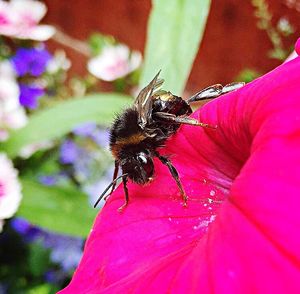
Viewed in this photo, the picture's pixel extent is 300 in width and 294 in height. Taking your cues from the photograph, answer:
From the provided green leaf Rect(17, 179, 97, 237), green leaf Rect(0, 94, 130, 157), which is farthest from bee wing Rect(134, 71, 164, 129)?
green leaf Rect(0, 94, 130, 157)

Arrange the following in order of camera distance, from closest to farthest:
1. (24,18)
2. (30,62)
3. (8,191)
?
(8,191), (24,18), (30,62)

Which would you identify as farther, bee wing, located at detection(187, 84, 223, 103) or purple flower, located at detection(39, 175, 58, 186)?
purple flower, located at detection(39, 175, 58, 186)

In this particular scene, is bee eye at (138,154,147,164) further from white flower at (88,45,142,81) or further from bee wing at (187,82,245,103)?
white flower at (88,45,142,81)

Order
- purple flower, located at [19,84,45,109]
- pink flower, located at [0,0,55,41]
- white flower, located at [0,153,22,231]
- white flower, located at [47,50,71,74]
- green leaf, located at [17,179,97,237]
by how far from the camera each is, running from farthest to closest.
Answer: white flower, located at [47,50,71,74]
purple flower, located at [19,84,45,109]
pink flower, located at [0,0,55,41]
green leaf, located at [17,179,97,237]
white flower, located at [0,153,22,231]

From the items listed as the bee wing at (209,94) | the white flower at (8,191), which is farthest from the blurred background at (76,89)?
the bee wing at (209,94)

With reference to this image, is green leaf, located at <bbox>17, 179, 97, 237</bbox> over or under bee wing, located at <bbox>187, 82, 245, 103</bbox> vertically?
under

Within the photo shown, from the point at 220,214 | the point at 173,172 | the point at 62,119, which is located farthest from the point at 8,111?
the point at 220,214

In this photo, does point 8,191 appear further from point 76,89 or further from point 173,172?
point 76,89

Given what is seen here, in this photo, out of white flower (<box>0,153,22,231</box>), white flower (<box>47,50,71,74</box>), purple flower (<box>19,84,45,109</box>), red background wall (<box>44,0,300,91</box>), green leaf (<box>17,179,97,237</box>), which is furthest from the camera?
red background wall (<box>44,0,300,91</box>)
